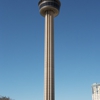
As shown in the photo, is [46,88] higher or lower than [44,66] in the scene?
lower

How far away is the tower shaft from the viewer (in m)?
85.7

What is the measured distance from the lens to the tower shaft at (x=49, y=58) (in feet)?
281

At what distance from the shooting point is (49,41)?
93688 millimetres

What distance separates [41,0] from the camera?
101938 mm

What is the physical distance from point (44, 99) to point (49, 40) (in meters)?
25.9

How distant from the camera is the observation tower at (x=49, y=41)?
86.1 m

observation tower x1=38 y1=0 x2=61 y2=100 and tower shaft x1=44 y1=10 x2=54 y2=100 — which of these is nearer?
tower shaft x1=44 y1=10 x2=54 y2=100

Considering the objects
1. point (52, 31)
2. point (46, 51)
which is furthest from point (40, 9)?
point (46, 51)

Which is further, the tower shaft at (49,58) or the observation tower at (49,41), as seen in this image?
the observation tower at (49,41)

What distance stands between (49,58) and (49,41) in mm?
7996

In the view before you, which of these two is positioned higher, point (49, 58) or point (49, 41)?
point (49, 41)

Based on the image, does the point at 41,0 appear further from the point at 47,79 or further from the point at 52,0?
the point at 47,79

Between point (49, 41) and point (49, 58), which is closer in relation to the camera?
point (49, 58)

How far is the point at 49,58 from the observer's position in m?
90.8
